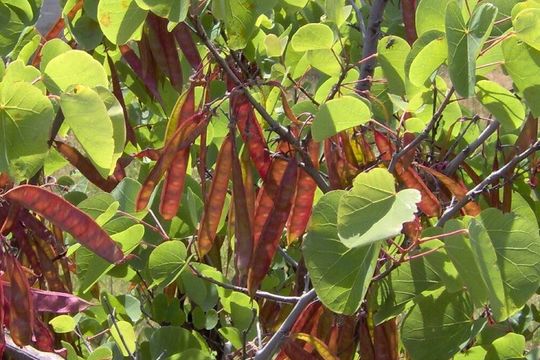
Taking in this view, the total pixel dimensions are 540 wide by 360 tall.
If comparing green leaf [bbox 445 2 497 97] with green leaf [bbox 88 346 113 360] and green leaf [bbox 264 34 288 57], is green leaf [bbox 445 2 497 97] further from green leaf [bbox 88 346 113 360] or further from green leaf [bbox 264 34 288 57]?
green leaf [bbox 88 346 113 360]

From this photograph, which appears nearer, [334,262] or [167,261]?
[334,262]

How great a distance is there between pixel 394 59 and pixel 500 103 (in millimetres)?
124

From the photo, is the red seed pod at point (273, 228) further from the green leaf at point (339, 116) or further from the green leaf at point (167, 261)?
the green leaf at point (167, 261)

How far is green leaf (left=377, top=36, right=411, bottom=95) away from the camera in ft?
2.98

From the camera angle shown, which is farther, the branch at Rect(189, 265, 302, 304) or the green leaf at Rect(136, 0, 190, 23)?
the branch at Rect(189, 265, 302, 304)

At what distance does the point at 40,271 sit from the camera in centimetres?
108

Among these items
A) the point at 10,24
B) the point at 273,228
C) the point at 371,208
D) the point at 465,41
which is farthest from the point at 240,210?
the point at 10,24

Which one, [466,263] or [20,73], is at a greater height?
[20,73]

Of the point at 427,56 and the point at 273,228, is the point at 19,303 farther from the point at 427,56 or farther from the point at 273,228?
the point at 427,56

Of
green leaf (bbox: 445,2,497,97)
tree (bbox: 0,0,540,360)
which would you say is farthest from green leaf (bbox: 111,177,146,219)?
green leaf (bbox: 445,2,497,97)

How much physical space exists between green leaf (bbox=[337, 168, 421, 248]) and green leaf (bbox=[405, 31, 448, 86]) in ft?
0.31

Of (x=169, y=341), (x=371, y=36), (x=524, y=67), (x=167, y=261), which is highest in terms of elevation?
(x=524, y=67)

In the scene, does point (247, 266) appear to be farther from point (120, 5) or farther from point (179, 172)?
point (120, 5)

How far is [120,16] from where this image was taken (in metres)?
0.83
